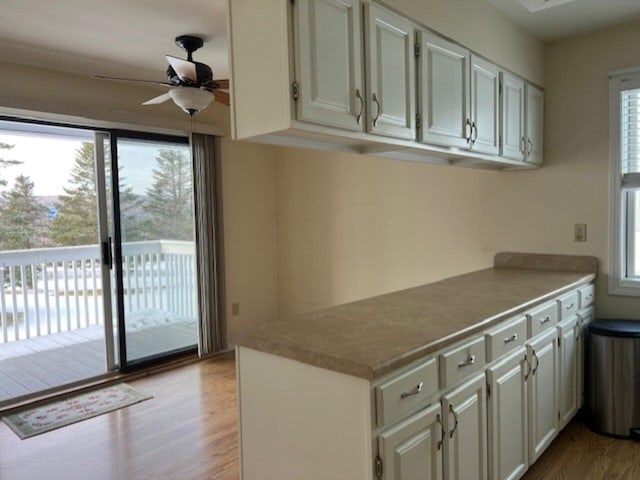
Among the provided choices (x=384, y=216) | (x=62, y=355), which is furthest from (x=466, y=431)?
(x=62, y=355)

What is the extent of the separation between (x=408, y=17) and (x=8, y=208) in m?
4.06

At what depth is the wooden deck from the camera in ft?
12.6

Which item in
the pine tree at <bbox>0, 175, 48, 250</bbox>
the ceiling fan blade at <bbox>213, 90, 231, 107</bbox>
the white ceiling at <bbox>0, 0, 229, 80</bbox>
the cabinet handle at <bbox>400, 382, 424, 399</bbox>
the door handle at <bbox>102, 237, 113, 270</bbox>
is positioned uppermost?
the white ceiling at <bbox>0, 0, 229, 80</bbox>

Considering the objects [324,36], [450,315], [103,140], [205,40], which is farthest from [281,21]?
[103,140]

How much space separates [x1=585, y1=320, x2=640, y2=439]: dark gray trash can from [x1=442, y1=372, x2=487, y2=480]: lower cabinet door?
134 cm

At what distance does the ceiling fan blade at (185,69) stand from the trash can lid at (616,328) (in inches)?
111

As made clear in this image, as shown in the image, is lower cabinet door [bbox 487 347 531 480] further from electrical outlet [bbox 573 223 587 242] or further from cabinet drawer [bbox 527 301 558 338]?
electrical outlet [bbox 573 223 587 242]

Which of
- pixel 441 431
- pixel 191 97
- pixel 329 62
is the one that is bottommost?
pixel 441 431

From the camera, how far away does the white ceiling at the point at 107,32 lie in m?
2.50

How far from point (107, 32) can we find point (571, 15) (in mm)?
2785

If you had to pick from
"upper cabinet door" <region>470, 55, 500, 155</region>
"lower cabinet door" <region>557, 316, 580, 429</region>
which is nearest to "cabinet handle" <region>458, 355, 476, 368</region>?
"lower cabinet door" <region>557, 316, 580, 429</region>

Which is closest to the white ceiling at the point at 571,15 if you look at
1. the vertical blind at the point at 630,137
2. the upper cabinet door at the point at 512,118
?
the upper cabinet door at the point at 512,118

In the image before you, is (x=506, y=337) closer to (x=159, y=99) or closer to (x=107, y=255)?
(x=159, y=99)

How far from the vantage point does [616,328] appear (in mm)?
2783
